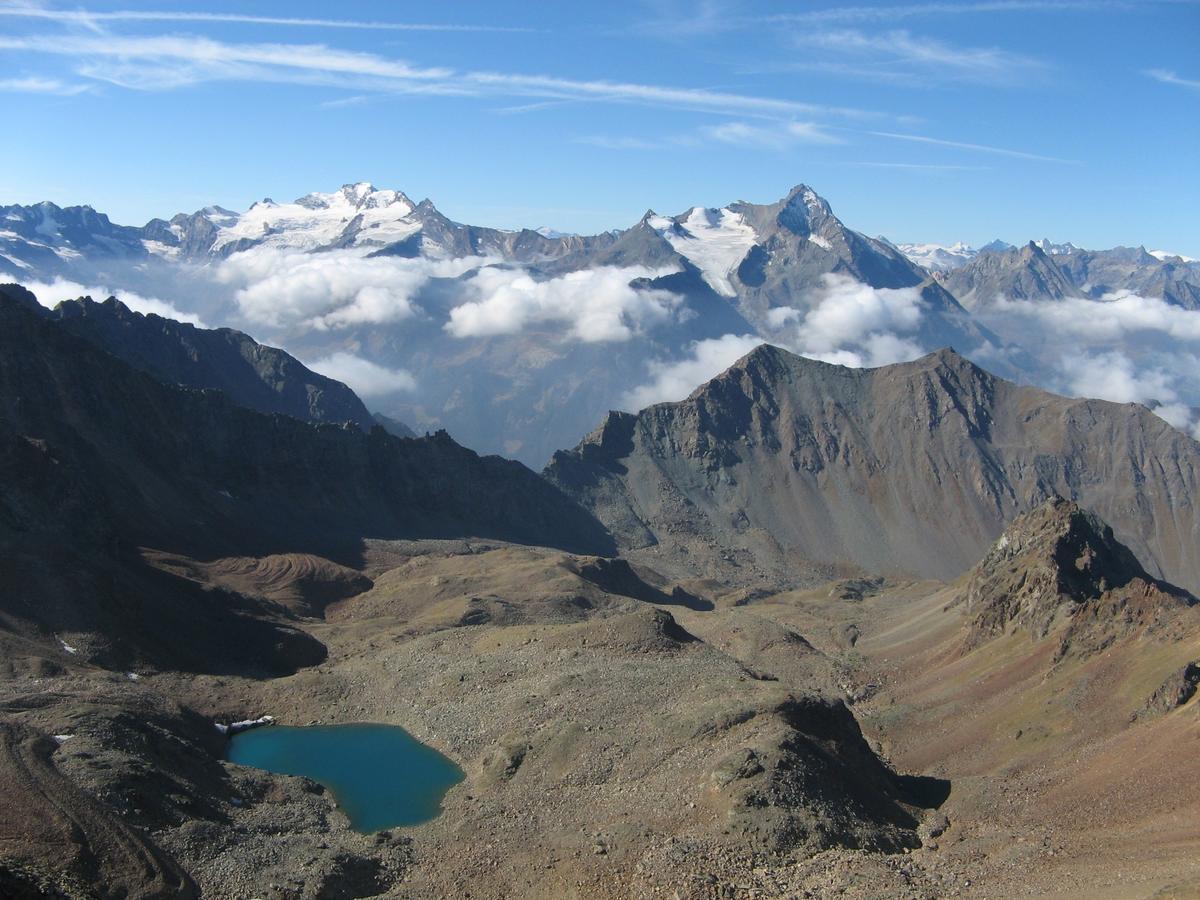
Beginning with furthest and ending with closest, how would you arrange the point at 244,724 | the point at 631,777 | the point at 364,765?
the point at 244,724, the point at 364,765, the point at 631,777

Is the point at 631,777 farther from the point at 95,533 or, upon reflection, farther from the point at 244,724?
the point at 95,533

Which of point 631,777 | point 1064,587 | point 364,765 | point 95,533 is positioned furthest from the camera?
point 95,533

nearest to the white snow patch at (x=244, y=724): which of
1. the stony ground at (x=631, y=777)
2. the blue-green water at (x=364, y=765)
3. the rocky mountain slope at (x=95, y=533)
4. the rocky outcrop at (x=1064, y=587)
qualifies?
the blue-green water at (x=364, y=765)

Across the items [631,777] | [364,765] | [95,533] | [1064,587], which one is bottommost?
[364,765]

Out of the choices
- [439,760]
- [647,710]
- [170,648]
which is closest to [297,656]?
[170,648]

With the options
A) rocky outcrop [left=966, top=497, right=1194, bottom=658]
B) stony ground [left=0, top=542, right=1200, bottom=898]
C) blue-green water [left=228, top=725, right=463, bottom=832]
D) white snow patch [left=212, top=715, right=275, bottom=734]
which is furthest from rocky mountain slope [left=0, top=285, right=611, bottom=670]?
rocky outcrop [left=966, top=497, right=1194, bottom=658]

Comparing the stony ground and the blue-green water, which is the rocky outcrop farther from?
the blue-green water

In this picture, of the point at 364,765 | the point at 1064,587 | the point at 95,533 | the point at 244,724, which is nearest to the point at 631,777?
the point at 364,765

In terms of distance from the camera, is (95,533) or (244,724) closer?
(244,724)
